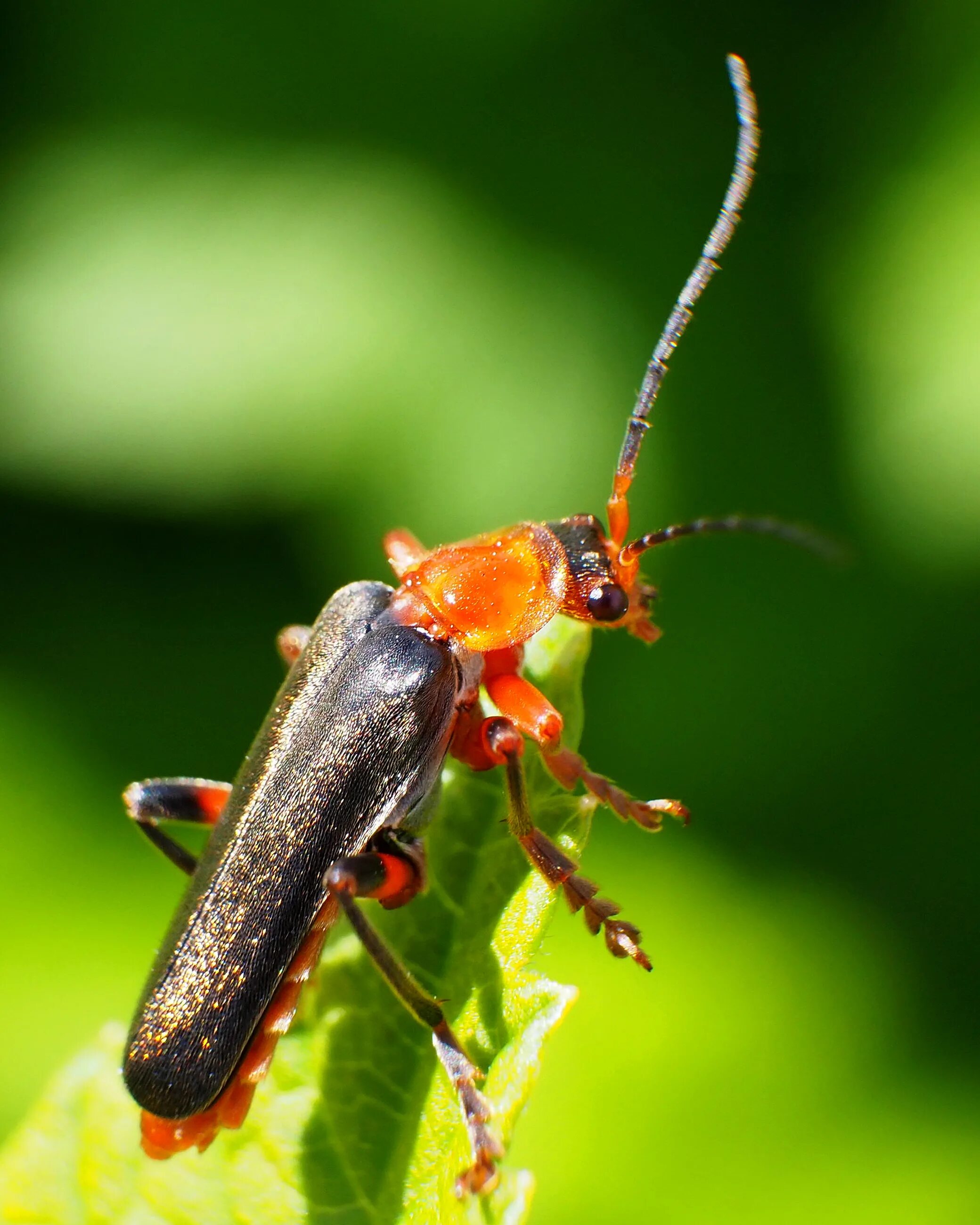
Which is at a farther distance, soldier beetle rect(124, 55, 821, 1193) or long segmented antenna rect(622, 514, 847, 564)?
long segmented antenna rect(622, 514, 847, 564)

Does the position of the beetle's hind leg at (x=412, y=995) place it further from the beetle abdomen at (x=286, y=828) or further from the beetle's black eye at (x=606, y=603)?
the beetle's black eye at (x=606, y=603)

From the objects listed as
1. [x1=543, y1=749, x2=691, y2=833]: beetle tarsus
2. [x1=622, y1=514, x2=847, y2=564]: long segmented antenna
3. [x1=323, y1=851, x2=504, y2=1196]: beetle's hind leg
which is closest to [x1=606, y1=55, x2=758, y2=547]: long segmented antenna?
[x1=622, y1=514, x2=847, y2=564]: long segmented antenna

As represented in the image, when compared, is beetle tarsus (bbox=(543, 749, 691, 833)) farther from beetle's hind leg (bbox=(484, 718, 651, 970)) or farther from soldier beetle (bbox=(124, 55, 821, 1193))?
beetle's hind leg (bbox=(484, 718, 651, 970))

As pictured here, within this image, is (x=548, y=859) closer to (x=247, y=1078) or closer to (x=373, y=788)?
(x=373, y=788)

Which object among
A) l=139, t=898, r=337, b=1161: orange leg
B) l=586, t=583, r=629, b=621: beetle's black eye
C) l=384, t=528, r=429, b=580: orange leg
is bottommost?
l=139, t=898, r=337, b=1161: orange leg

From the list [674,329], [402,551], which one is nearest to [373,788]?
[402,551]

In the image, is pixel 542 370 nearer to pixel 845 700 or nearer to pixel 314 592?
pixel 314 592
